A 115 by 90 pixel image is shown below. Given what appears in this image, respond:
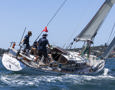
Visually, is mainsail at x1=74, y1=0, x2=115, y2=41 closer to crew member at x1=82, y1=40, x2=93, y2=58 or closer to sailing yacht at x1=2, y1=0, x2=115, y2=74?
sailing yacht at x1=2, y1=0, x2=115, y2=74

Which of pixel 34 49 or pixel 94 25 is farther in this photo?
pixel 94 25

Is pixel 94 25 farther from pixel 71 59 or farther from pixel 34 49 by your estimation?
pixel 34 49

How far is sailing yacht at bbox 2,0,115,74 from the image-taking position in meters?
14.8

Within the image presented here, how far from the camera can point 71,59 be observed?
56.1 ft

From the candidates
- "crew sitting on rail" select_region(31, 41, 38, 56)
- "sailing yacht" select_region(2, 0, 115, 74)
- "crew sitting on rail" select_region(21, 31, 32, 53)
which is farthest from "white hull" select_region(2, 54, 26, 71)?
"crew sitting on rail" select_region(31, 41, 38, 56)

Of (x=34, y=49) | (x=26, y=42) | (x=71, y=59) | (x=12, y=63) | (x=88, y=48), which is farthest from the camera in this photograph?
(x=88, y=48)

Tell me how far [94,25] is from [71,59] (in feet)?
14.8

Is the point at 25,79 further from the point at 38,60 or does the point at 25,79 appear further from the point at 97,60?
the point at 97,60

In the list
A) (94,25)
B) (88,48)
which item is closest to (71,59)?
(88,48)

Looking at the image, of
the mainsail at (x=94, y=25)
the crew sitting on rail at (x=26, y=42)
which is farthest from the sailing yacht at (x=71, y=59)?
the crew sitting on rail at (x=26, y=42)

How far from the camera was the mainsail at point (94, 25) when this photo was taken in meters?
19.7

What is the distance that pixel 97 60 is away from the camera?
68.6 feet

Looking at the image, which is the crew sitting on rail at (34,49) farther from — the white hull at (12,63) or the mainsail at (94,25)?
the mainsail at (94,25)

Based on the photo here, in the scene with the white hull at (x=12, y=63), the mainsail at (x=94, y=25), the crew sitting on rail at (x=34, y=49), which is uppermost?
the mainsail at (x=94, y=25)
